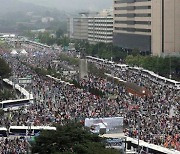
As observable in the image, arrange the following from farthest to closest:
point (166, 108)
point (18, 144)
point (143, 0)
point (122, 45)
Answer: point (122, 45) → point (143, 0) → point (166, 108) → point (18, 144)

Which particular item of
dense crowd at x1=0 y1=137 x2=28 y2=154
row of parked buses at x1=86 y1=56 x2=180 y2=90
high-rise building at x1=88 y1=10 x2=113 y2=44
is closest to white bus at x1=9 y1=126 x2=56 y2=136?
dense crowd at x1=0 y1=137 x2=28 y2=154

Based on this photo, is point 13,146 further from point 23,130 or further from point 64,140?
point 64,140

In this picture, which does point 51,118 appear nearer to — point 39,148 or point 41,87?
point 39,148

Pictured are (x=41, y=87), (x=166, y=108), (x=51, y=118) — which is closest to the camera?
(x=51, y=118)

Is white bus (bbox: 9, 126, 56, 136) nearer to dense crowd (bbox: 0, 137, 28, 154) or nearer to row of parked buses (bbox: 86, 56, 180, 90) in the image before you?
dense crowd (bbox: 0, 137, 28, 154)

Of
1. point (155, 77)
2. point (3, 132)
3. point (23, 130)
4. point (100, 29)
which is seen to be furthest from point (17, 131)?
point (100, 29)

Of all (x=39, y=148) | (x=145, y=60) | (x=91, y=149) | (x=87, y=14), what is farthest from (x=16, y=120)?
(x=87, y=14)

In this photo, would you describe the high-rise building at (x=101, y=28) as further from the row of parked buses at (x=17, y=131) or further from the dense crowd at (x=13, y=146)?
the dense crowd at (x=13, y=146)
